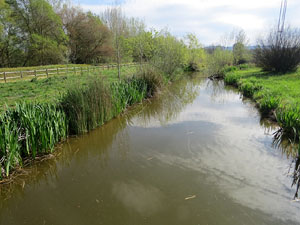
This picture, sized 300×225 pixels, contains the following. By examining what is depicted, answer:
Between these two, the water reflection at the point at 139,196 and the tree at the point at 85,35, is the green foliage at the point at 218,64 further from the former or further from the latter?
the water reflection at the point at 139,196

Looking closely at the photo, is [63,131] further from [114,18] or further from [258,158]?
[114,18]

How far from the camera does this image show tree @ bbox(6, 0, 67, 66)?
2472 cm

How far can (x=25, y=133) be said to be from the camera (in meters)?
3.71

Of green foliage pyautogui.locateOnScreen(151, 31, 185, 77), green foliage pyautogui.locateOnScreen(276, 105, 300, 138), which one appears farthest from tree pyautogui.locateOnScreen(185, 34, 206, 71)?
green foliage pyautogui.locateOnScreen(276, 105, 300, 138)

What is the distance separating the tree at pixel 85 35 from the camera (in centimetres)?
3166

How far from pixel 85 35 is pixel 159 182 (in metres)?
33.4

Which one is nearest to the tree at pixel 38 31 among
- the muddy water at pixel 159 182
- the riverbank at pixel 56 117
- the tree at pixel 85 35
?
the tree at pixel 85 35

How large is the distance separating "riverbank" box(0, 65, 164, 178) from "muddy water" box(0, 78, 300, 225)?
0.32 m

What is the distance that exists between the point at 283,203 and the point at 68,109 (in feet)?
15.6

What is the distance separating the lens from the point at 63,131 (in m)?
4.68

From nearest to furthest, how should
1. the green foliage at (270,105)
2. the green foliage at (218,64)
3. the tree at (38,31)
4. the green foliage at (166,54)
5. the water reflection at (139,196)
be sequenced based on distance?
→ the water reflection at (139,196), the green foliage at (270,105), the green foliage at (166,54), the green foliage at (218,64), the tree at (38,31)

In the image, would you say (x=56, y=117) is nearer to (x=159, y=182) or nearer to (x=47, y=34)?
(x=159, y=182)

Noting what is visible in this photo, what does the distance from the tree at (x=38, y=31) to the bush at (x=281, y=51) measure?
69.8 feet

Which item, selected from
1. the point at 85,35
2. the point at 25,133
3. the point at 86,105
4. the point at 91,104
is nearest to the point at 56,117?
the point at 25,133
